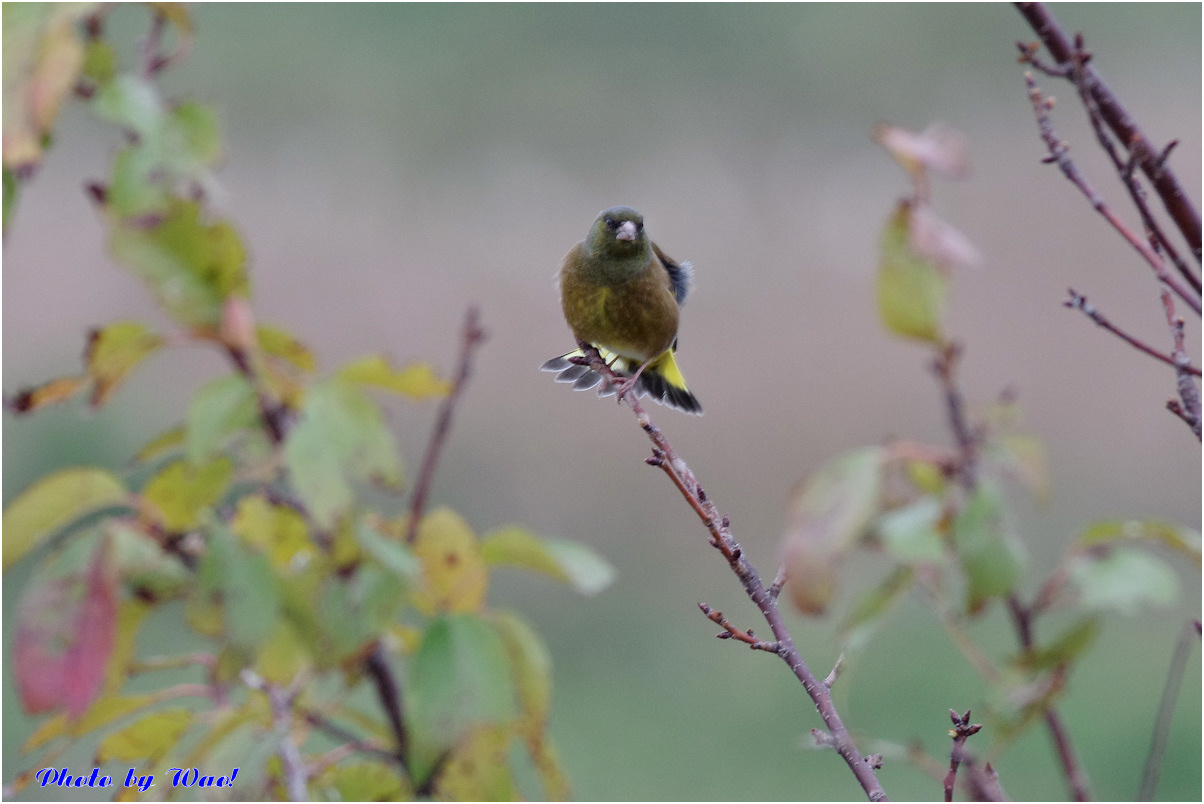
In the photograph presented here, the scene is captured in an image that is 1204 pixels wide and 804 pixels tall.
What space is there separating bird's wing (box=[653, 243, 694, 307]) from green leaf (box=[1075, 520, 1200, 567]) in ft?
1.44

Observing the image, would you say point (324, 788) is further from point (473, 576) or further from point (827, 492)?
point (827, 492)

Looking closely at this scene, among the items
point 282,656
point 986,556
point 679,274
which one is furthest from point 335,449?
point 986,556

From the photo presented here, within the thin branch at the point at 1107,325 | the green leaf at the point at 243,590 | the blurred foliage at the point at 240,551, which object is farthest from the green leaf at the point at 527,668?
the thin branch at the point at 1107,325

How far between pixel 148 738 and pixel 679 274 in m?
0.62

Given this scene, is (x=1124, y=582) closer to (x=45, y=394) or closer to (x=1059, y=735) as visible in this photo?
(x=1059, y=735)

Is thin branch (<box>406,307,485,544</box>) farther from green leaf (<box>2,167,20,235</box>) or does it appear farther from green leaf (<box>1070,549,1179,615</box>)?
green leaf (<box>1070,549,1179,615</box>)

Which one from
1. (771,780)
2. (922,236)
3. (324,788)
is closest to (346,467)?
(324,788)

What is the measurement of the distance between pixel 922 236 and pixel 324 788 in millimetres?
683

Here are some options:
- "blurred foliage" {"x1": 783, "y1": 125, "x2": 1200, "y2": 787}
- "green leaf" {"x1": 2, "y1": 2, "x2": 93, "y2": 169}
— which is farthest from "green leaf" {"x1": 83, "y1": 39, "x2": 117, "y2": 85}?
"blurred foliage" {"x1": 783, "y1": 125, "x2": 1200, "y2": 787}

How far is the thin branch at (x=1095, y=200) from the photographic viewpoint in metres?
0.64

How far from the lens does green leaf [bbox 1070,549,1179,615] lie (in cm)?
104

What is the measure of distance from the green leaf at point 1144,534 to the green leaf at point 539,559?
452 millimetres

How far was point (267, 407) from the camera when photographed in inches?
41.6

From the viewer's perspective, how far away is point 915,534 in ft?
3.58
